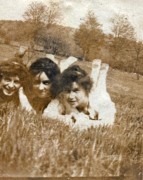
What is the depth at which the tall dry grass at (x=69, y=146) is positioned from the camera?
14.5ft

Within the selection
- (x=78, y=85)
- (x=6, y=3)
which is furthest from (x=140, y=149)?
(x=6, y=3)

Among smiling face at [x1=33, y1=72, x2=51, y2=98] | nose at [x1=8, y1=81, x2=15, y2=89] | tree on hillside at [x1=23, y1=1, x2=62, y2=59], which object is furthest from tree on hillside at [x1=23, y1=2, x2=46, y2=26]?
nose at [x1=8, y1=81, x2=15, y2=89]

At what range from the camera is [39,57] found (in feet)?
15.5

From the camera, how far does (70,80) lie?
15.7ft

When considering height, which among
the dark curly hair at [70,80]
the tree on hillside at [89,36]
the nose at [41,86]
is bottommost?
the nose at [41,86]

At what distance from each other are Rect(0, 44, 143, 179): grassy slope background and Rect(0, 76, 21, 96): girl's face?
0.53 ft

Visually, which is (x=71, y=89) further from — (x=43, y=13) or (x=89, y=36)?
(x=43, y=13)

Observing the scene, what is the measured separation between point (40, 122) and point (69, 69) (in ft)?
1.99

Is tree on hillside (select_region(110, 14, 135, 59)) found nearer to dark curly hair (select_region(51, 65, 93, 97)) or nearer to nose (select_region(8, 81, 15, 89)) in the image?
dark curly hair (select_region(51, 65, 93, 97))

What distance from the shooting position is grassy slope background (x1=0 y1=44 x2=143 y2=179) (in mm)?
4422

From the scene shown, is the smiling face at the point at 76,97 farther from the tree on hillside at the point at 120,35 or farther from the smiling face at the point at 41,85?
the tree on hillside at the point at 120,35

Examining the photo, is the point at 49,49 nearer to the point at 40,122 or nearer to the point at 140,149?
A: the point at 40,122

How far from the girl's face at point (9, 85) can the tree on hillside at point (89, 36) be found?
29.1 inches

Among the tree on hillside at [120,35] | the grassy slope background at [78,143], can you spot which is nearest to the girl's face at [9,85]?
the grassy slope background at [78,143]
